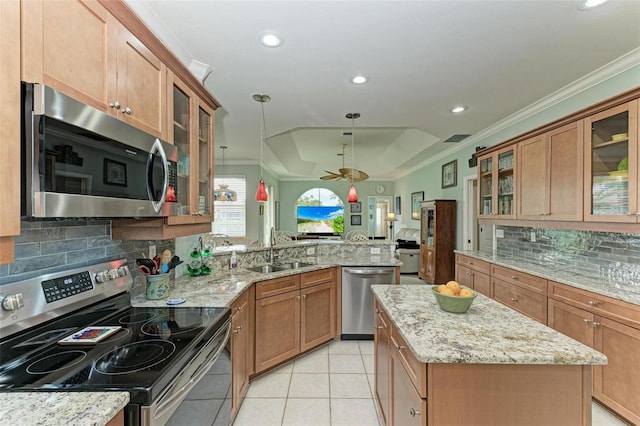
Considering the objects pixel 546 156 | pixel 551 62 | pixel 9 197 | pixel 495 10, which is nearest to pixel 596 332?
pixel 546 156

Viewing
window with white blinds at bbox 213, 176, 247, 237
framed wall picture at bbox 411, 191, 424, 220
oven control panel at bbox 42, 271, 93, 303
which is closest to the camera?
oven control panel at bbox 42, 271, 93, 303

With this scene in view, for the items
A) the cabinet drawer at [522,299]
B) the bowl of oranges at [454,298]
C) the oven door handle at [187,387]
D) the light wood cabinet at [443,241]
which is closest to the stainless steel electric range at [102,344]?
the oven door handle at [187,387]

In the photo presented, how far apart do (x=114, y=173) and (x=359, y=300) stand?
278 centimetres

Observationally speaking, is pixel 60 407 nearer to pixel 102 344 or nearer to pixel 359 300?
pixel 102 344

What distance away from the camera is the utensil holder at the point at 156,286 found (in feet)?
6.05

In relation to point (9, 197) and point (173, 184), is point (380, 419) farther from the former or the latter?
point (9, 197)

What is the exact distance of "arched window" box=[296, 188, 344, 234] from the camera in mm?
10992

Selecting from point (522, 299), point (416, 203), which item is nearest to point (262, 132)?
point (522, 299)

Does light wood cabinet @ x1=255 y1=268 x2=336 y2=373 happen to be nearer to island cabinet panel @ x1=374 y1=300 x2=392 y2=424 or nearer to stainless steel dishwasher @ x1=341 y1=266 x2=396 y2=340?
stainless steel dishwasher @ x1=341 y1=266 x2=396 y2=340

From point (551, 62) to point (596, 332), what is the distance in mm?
2192

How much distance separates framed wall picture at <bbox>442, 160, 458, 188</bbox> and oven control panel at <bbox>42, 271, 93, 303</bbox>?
18.6 ft

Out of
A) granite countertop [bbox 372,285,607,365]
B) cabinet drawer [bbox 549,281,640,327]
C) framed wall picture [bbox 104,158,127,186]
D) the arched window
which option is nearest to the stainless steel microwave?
framed wall picture [bbox 104,158,127,186]

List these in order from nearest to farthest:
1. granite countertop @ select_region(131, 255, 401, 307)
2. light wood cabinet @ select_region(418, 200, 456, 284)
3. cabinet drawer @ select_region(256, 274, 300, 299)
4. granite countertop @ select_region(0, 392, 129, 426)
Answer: granite countertop @ select_region(0, 392, 129, 426), granite countertop @ select_region(131, 255, 401, 307), cabinet drawer @ select_region(256, 274, 300, 299), light wood cabinet @ select_region(418, 200, 456, 284)

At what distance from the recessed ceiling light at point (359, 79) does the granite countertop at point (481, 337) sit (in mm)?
2029
